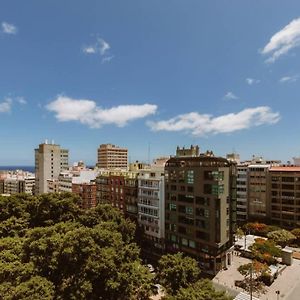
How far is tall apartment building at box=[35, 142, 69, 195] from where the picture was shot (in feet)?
484

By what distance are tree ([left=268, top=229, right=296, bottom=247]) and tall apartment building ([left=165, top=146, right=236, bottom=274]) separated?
16764 mm

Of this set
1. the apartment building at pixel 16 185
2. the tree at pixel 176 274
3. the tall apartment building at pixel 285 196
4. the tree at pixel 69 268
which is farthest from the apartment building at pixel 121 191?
the apartment building at pixel 16 185

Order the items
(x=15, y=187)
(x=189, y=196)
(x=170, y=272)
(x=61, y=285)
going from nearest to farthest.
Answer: (x=61, y=285), (x=170, y=272), (x=189, y=196), (x=15, y=187)

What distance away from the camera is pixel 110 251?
39438mm

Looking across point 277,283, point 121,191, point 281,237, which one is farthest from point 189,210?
point 281,237

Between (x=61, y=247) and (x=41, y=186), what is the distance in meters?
118

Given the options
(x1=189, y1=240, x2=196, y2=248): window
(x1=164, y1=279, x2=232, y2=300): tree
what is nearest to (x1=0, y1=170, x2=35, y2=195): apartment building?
(x1=189, y1=240, x2=196, y2=248): window

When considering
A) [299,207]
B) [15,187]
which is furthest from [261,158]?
[15,187]

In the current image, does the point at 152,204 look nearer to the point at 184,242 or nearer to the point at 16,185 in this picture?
the point at 184,242

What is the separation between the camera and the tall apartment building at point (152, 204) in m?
72.6

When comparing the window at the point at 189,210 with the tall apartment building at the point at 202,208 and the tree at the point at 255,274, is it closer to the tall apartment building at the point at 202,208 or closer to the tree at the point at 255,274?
the tall apartment building at the point at 202,208

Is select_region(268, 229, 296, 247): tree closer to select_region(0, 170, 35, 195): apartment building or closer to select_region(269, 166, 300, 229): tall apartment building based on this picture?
select_region(269, 166, 300, 229): tall apartment building

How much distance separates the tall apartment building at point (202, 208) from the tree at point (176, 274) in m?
15.4

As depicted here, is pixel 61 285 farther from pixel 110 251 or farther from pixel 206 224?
pixel 206 224
